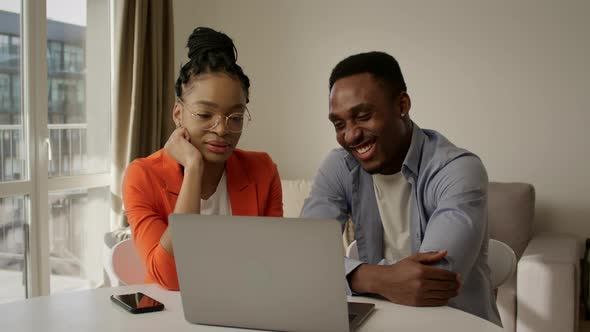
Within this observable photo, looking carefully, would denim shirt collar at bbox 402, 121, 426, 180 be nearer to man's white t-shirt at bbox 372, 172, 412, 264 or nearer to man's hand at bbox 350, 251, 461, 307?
man's white t-shirt at bbox 372, 172, 412, 264

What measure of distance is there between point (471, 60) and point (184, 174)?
7.39 ft

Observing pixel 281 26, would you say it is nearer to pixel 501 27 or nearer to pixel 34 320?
pixel 501 27

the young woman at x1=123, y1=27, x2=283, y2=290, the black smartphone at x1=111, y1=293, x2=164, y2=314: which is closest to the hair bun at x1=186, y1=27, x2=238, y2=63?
the young woman at x1=123, y1=27, x2=283, y2=290

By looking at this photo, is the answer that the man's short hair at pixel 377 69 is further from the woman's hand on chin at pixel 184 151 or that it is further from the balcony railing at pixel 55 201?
the balcony railing at pixel 55 201

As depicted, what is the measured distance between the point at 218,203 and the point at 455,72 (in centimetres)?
211

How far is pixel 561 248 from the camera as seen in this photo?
9.21 feet

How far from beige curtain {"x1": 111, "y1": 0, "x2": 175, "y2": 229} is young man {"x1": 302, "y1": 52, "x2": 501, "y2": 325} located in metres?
1.98

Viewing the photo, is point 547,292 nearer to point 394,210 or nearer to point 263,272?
point 394,210

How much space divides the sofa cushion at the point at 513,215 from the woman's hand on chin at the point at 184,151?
182 cm

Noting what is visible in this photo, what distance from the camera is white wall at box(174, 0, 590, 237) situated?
10.7 feet

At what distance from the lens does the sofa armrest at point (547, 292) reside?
8.23ft

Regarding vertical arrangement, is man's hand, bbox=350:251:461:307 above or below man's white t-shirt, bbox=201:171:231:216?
below

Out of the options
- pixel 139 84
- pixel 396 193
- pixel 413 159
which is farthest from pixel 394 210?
pixel 139 84

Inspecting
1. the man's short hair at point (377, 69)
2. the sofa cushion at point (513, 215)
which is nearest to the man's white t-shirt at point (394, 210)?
the man's short hair at point (377, 69)
